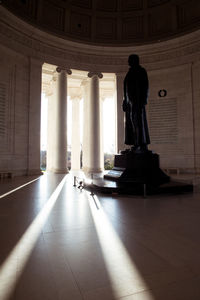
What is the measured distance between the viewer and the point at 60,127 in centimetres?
2272

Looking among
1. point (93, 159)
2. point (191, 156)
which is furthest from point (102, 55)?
point (191, 156)

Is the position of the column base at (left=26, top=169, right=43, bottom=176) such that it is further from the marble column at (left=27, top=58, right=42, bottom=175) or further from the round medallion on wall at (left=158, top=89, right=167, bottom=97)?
→ the round medallion on wall at (left=158, top=89, right=167, bottom=97)

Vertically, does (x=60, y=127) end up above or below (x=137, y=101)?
above

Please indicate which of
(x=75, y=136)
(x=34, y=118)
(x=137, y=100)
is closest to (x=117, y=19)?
(x=75, y=136)

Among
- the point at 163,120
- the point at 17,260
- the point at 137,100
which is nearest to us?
the point at 17,260

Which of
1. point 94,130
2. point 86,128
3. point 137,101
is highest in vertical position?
point 86,128

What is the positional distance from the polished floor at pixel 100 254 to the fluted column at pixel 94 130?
57.4 ft

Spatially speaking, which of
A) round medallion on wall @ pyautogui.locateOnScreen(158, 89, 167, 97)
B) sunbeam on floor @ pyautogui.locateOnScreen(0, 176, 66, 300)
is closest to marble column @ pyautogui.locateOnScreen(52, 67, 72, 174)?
round medallion on wall @ pyautogui.locateOnScreen(158, 89, 167, 97)

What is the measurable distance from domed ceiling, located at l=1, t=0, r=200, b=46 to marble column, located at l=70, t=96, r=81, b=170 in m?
9.77

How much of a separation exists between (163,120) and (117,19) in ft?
46.6

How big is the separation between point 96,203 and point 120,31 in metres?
25.1

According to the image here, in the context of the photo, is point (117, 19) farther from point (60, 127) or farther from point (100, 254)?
point (100, 254)

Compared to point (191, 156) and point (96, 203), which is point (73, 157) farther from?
point (96, 203)

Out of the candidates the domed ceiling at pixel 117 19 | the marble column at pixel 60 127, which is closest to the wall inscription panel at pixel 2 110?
the marble column at pixel 60 127
